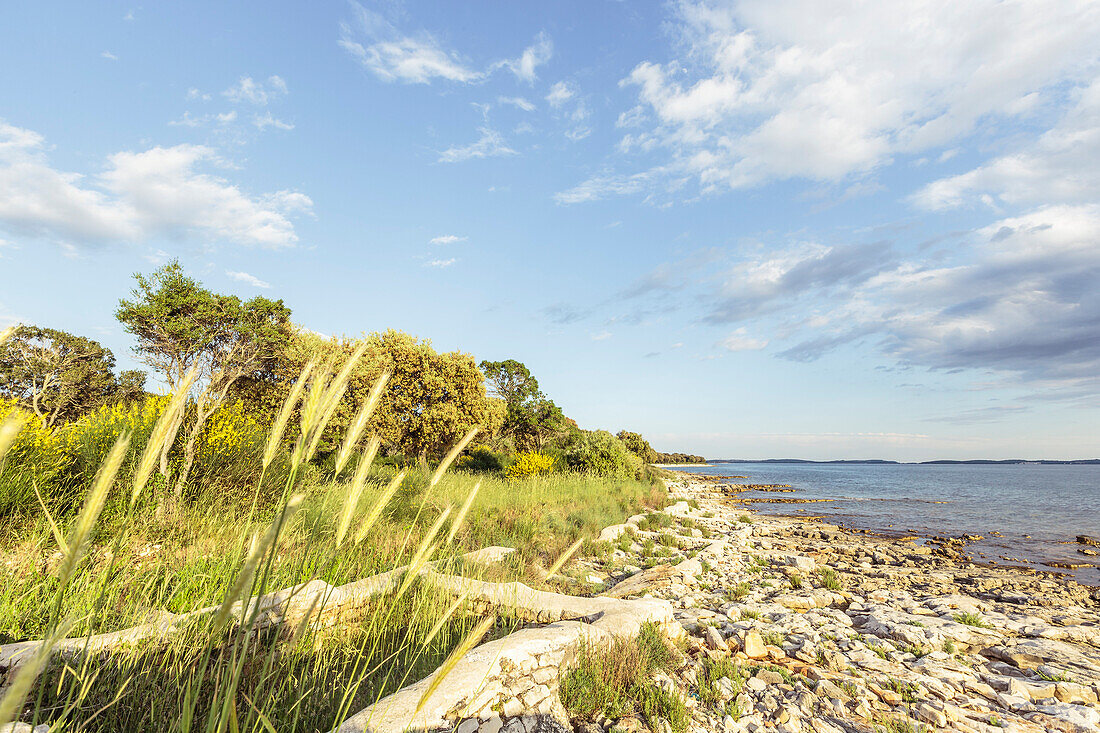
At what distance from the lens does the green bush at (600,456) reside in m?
22.5

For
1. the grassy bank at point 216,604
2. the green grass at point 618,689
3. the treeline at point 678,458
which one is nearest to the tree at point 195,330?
the grassy bank at point 216,604

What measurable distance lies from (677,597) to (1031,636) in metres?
4.54

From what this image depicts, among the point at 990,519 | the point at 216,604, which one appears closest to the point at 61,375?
the point at 216,604

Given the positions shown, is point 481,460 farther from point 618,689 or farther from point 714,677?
point 618,689

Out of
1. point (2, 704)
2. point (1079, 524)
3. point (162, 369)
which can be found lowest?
point (1079, 524)

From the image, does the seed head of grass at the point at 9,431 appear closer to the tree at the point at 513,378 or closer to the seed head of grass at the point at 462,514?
the seed head of grass at the point at 462,514

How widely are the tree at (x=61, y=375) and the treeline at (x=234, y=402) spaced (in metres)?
0.07

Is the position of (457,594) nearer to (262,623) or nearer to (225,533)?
(262,623)

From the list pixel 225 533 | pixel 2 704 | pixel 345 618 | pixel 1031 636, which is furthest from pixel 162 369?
pixel 1031 636

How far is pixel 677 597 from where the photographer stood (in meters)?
7.45

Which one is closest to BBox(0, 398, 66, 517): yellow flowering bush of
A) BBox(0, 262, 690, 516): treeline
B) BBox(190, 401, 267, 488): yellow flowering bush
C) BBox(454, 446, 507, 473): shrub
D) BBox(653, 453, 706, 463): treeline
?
BBox(0, 262, 690, 516): treeline

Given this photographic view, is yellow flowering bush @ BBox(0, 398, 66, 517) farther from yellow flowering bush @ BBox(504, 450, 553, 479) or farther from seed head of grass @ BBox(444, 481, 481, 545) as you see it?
yellow flowering bush @ BBox(504, 450, 553, 479)

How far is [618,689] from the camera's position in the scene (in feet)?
13.0

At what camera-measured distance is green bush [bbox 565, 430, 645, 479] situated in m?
22.5
